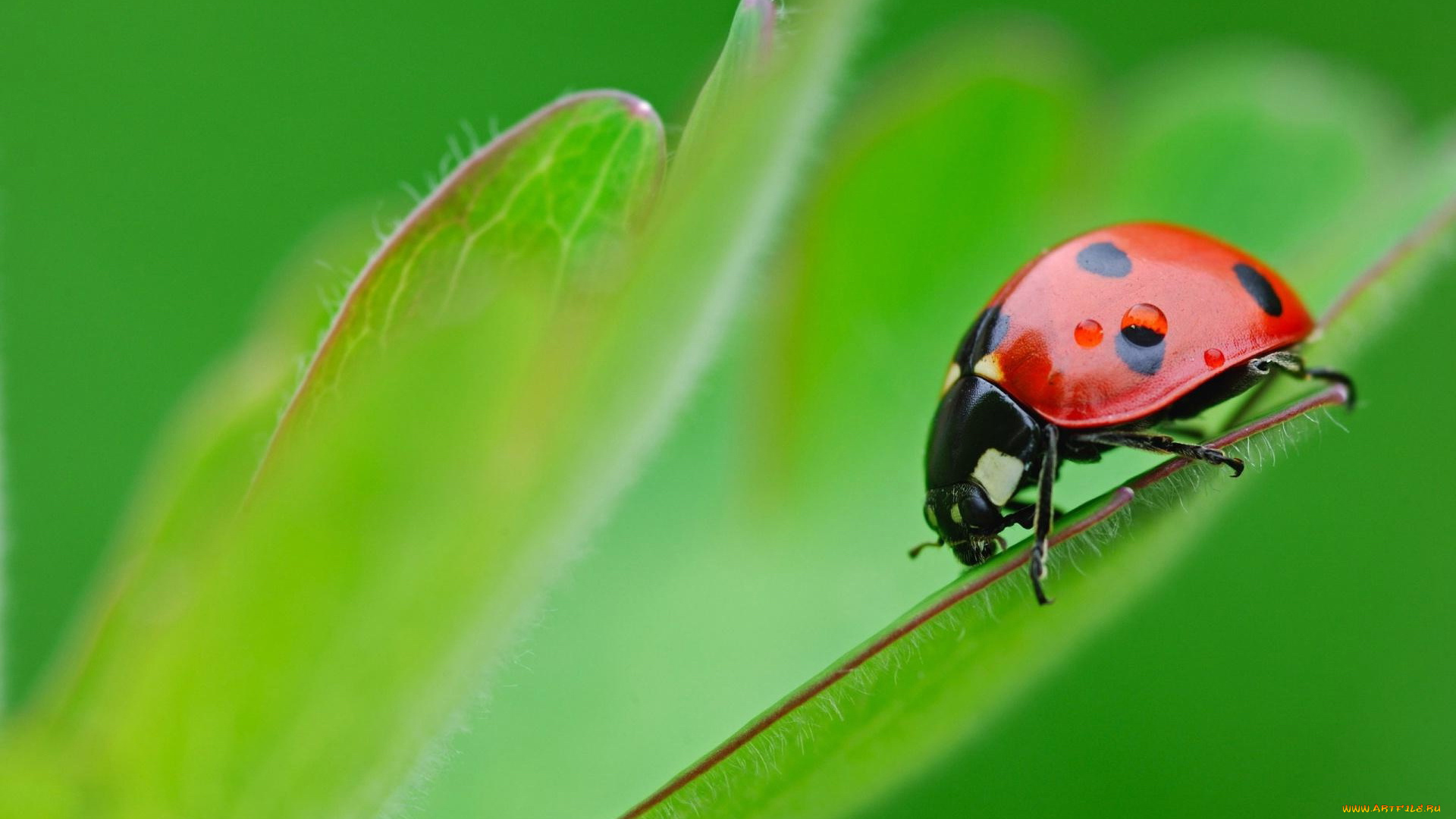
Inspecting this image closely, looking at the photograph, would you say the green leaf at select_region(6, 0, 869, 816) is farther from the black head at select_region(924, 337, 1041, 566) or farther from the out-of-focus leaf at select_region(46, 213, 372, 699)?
the black head at select_region(924, 337, 1041, 566)

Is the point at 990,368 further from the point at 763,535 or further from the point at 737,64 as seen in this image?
the point at 737,64

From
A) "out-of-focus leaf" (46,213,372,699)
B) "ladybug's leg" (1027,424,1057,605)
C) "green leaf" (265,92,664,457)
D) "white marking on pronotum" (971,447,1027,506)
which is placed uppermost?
"green leaf" (265,92,664,457)

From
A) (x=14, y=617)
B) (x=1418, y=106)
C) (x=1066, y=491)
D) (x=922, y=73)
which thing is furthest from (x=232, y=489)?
(x=1418, y=106)

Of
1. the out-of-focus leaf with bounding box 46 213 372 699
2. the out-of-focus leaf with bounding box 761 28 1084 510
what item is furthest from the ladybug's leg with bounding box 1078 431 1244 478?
the out-of-focus leaf with bounding box 46 213 372 699

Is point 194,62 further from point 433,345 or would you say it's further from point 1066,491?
point 433,345

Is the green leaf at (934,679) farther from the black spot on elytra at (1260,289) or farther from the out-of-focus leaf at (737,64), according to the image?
the out-of-focus leaf at (737,64)

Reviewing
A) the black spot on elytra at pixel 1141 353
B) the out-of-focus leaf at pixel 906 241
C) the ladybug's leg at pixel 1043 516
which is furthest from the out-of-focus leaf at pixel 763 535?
the black spot on elytra at pixel 1141 353
